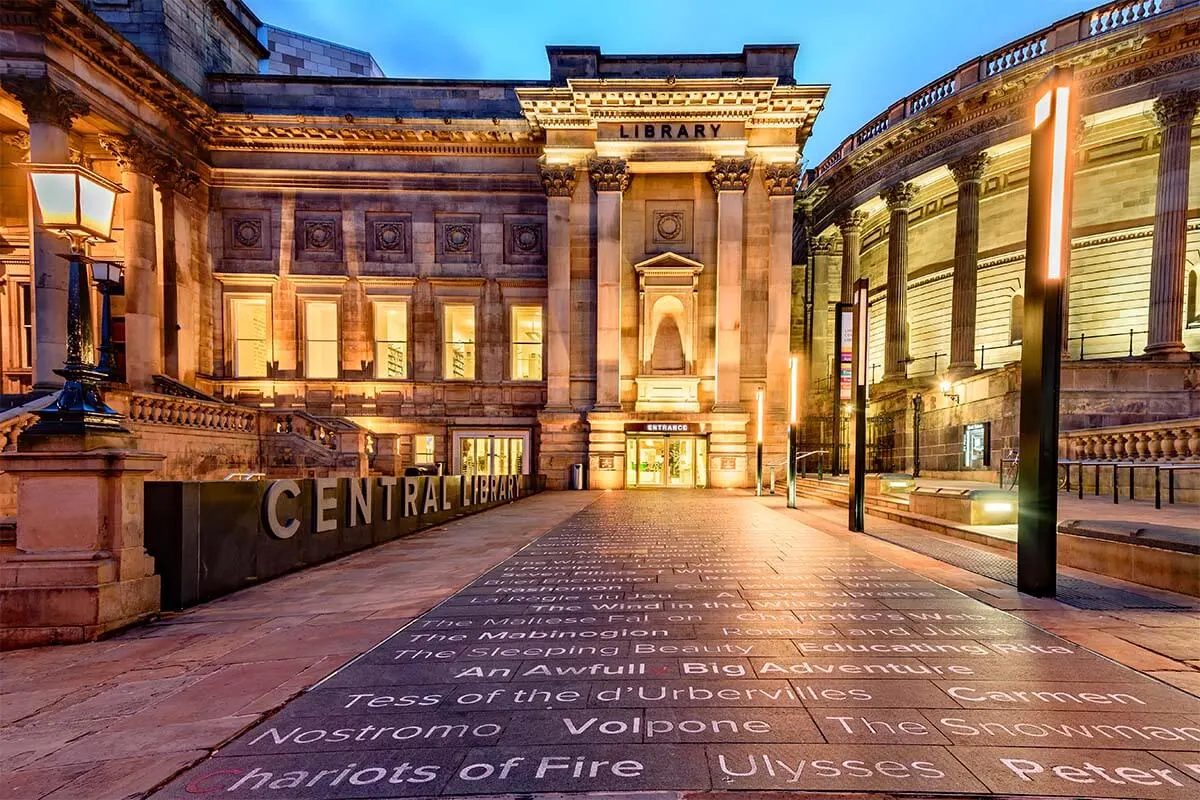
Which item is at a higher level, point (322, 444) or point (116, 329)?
point (116, 329)

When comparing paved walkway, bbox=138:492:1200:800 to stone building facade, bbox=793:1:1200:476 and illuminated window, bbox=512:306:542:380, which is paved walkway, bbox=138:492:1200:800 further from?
illuminated window, bbox=512:306:542:380

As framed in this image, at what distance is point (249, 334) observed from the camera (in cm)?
2941

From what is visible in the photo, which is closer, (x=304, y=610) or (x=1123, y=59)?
(x=304, y=610)

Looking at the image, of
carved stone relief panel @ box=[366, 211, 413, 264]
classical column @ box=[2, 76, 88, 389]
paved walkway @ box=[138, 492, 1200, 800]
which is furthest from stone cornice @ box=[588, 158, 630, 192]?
paved walkway @ box=[138, 492, 1200, 800]

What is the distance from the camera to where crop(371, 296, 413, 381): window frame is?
95.7ft

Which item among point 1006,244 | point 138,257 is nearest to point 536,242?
point 138,257

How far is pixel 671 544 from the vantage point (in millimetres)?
10375

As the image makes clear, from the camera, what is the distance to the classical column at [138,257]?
23.9 meters

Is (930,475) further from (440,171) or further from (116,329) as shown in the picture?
(116,329)

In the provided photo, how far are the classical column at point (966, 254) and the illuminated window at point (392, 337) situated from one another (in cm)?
2625

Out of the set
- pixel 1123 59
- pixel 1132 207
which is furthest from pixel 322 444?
pixel 1132 207

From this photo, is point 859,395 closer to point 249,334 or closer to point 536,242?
point 536,242

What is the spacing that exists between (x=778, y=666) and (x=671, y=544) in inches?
234

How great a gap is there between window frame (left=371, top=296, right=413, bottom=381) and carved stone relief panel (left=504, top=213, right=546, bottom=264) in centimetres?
564
